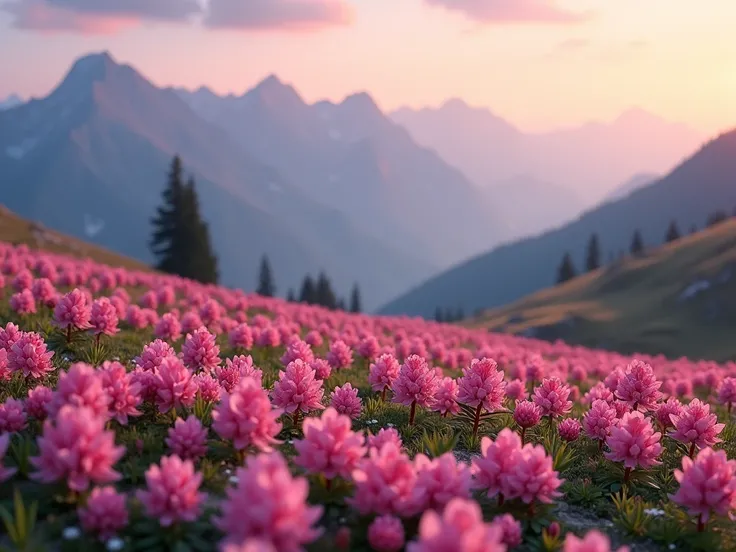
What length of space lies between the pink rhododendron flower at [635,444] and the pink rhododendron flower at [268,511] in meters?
4.03

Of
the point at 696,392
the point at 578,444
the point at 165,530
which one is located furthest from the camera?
the point at 696,392

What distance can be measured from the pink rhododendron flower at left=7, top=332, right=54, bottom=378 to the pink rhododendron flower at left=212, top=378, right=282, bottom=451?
114 inches

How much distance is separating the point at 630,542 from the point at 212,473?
3822 mm

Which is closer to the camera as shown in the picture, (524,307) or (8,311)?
(8,311)

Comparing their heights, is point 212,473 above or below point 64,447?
→ below

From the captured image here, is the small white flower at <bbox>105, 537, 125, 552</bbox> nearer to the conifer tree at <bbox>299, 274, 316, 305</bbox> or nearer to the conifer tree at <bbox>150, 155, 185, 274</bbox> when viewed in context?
the conifer tree at <bbox>150, 155, 185, 274</bbox>

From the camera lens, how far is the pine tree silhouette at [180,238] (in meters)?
57.0

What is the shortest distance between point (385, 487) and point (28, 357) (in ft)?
14.6

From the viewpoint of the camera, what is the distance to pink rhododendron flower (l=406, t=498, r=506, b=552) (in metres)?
3.25

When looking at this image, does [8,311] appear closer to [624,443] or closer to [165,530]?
[165,530]

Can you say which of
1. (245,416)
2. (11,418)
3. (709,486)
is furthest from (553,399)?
(11,418)

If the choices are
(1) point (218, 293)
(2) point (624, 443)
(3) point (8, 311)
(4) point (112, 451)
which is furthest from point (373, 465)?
(1) point (218, 293)

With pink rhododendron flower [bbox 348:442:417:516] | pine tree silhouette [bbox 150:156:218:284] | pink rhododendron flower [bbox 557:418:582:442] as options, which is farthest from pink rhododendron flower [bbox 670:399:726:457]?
pine tree silhouette [bbox 150:156:218:284]

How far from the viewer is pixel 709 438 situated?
22.6ft
